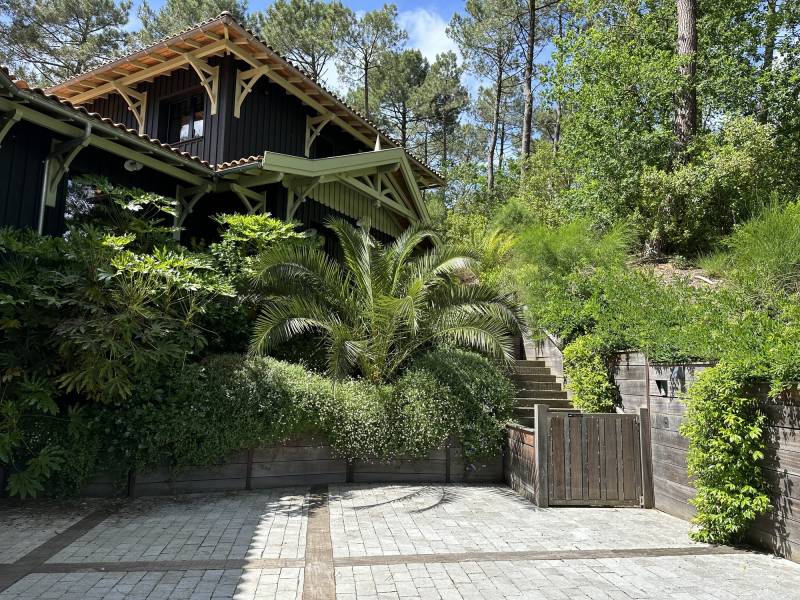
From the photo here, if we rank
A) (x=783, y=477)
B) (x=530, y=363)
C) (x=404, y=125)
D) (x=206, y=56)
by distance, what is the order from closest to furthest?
(x=783, y=477), (x=530, y=363), (x=206, y=56), (x=404, y=125)

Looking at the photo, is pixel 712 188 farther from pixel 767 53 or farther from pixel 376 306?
pixel 376 306

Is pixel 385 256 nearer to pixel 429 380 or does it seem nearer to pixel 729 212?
pixel 429 380

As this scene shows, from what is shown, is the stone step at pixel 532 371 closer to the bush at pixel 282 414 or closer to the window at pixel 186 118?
the bush at pixel 282 414

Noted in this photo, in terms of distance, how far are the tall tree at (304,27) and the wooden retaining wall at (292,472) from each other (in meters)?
21.3

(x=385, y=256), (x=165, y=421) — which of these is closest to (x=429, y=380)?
(x=385, y=256)

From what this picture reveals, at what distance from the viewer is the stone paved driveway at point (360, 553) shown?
3939 mm

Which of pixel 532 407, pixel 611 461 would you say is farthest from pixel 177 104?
pixel 611 461

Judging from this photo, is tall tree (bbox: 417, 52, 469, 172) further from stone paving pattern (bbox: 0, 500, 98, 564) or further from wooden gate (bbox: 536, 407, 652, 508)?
stone paving pattern (bbox: 0, 500, 98, 564)

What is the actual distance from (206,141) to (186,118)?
137 cm

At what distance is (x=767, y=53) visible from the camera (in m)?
13.6

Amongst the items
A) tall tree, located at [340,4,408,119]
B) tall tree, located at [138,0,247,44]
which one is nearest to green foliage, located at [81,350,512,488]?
tall tree, located at [138,0,247,44]

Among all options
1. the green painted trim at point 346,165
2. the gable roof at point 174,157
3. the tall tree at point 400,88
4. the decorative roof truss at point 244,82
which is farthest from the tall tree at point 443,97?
the decorative roof truss at point 244,82

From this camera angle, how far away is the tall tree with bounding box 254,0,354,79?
24484mm

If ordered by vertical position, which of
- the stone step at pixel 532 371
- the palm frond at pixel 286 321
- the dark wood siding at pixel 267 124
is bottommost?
the stone step at pixel 532 371
